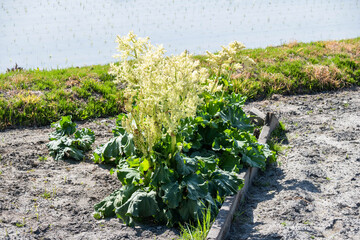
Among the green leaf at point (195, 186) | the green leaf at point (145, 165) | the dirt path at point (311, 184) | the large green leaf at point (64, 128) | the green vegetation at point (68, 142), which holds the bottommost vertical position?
the dirt path at point (311, 184)

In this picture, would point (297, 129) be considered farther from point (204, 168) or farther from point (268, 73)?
point (204, 168)

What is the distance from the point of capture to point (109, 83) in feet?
27.1

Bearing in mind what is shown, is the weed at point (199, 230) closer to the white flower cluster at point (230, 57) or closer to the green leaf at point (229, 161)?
the green leaf at point (229, 161)

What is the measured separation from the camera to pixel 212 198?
4.33 meters

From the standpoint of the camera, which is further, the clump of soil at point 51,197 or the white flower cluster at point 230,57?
the white flower cluster at point 230,57

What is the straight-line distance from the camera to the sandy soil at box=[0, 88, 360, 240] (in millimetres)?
4035

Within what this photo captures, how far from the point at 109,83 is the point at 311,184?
4.57 metres

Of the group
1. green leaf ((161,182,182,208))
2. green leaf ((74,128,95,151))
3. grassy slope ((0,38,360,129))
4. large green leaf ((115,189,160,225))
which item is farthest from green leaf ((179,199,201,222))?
grassy slope ((0,38,360,129))

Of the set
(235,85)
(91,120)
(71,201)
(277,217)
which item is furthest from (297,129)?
(71,201)

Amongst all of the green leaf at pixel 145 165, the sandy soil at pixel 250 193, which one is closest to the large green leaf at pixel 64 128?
the sandy soil at pixel 250 193

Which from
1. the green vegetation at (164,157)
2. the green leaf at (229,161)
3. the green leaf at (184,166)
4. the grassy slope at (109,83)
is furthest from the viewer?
the grassy slope at (109,83)

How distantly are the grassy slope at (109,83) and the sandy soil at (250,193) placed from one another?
1.60ft

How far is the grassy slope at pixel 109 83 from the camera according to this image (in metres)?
7.25

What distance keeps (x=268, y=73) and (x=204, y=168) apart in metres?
5.15
